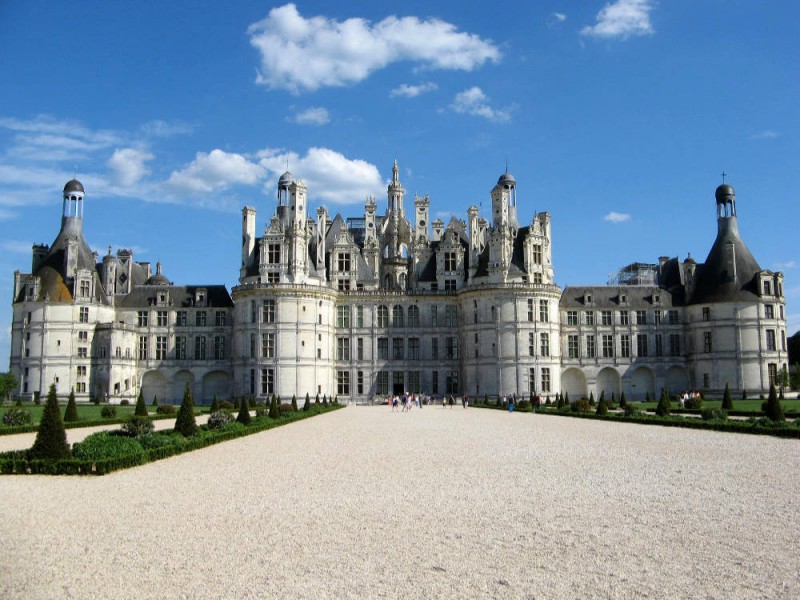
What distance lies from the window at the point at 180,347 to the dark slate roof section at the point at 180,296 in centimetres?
276

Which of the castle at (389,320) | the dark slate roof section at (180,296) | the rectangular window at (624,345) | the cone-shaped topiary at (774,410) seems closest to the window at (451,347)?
the castle at (389,320)

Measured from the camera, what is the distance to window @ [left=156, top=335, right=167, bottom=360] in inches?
2653

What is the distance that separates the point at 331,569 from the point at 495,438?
60.4ft

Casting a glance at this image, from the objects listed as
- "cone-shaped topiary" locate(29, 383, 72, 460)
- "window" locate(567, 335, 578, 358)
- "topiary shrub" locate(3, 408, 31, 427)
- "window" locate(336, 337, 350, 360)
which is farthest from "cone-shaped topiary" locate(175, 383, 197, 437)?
"window" locate(567, 335, 578, 358)

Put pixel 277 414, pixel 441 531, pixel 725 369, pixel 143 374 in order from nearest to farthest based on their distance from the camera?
pixel 441 531, pixel 277 414, pixel 725 369, pixel 143 374

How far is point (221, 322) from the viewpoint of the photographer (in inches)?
2675

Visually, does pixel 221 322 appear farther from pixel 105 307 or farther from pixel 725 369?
pixel 725 369

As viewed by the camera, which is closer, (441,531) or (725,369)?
(441,531)

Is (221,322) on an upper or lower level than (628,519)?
upper

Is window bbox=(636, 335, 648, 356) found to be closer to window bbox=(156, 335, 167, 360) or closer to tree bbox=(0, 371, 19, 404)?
window bbox=(156, 335, 167, 360)

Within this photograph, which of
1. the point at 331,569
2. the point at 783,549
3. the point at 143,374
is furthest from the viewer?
the point at 143,374

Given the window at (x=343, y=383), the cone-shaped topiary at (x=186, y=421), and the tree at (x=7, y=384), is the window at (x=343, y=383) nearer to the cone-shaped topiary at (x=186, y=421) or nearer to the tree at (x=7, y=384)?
the tree at (x=7, y=384)

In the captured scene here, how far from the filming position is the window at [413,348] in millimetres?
68250

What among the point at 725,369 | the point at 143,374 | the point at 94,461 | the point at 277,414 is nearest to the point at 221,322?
the point at 143,374
